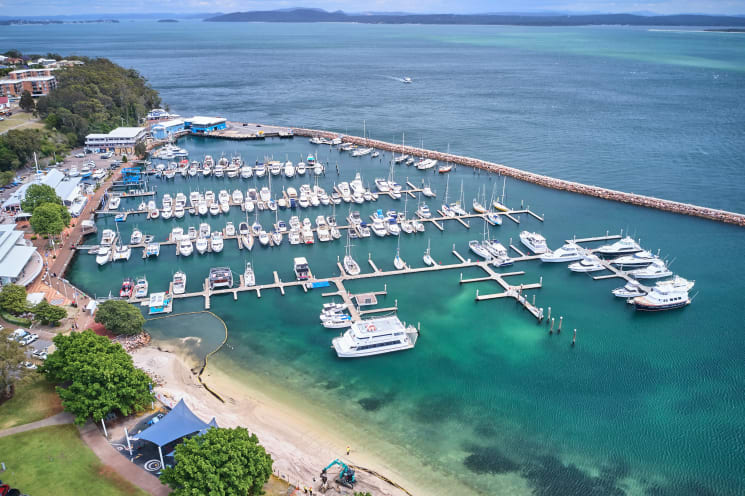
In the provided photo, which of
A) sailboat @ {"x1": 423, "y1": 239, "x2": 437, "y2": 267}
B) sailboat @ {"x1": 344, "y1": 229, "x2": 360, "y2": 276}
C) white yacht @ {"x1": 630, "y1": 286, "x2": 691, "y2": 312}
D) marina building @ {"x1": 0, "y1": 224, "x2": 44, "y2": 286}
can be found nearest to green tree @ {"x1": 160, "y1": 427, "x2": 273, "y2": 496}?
sailboat @ {"x1": 344, "y1": 229, "x2": 360, "y2": 276}

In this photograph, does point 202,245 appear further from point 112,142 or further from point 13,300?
point 112,142

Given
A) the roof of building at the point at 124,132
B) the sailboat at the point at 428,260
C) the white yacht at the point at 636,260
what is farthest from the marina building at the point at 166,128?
the white yacht at the point at 636,260

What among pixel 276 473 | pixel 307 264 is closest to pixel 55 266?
pixel 307 264

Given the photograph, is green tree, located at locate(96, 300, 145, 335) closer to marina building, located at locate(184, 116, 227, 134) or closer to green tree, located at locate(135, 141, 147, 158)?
green tree, located at locate(135, 141, 147, 158)

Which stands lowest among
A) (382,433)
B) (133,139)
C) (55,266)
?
(382,433)

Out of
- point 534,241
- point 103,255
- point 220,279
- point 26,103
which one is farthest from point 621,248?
point 26,103

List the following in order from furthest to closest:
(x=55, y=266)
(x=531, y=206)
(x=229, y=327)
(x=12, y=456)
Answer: (x=531, y=206)
(x=55, y=266)
(x=229, y=327)
(x=12, y=456)

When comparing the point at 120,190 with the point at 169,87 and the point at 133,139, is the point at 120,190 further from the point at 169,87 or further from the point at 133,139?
the point at 169,87
